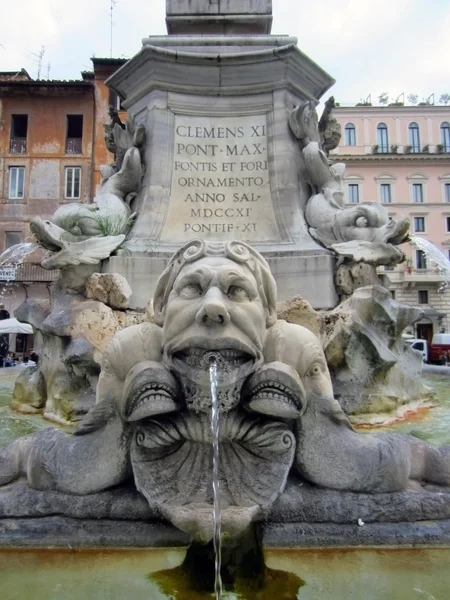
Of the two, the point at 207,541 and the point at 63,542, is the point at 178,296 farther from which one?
the point at 63,542

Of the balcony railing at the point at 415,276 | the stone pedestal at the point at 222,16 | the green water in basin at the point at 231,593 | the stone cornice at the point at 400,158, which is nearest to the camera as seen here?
the green water in basin at the point at 231,593

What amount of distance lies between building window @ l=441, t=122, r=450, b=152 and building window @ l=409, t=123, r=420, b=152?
198 cm

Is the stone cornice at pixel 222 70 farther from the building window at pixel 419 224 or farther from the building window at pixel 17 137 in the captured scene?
the building window at pixel 419 224

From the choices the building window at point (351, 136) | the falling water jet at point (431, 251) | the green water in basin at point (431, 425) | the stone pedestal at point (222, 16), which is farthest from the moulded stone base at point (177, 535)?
the building window at point (351, 136)

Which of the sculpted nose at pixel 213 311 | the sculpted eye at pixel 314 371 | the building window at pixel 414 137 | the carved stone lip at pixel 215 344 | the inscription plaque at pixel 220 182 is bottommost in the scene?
the sculpted eye at pixel 314 371

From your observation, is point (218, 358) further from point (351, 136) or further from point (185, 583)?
point (351, 136)

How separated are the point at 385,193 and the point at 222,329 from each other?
4228 centimetres

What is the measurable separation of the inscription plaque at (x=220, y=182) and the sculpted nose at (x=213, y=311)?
3175mm

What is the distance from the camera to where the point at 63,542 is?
197cm

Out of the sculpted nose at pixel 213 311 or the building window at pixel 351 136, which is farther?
the building window at pixel 351 136

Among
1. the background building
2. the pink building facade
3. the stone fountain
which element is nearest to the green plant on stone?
the stone fountain

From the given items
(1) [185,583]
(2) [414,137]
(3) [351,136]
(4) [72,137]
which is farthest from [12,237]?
(2) [414,137]

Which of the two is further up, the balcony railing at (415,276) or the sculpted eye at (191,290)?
the balcony railing at (415,276)

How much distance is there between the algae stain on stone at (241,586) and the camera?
167 cm
